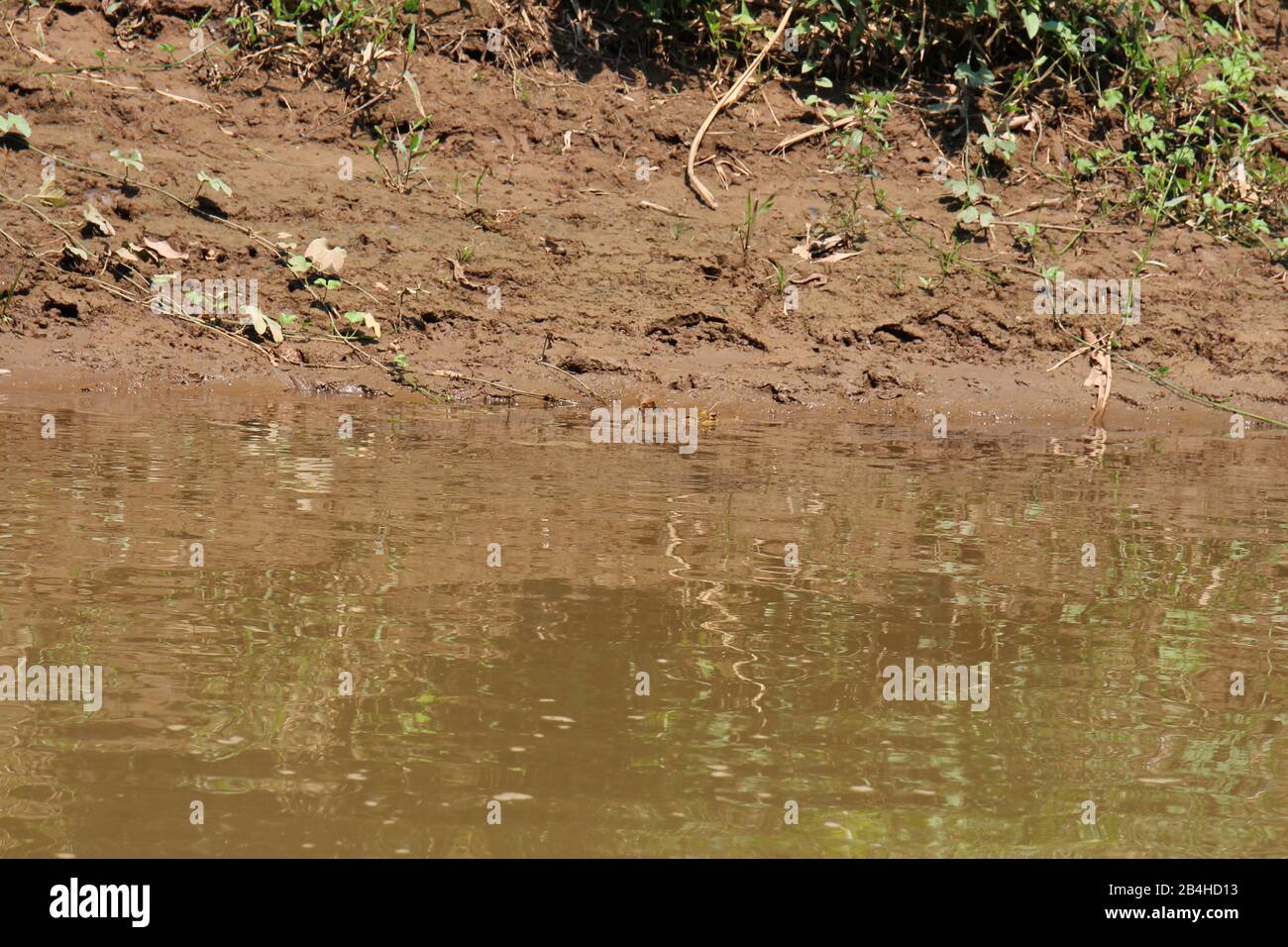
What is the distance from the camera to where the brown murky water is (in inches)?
107

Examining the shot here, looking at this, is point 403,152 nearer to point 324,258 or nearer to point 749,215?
point 324,258

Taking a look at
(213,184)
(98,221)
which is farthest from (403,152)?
(98,221)

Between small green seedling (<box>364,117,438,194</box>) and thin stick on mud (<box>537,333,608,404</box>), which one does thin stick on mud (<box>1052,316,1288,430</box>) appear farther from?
small green seedling (<box>364,117,438,194</box>)

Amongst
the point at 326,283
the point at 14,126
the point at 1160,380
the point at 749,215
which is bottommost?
the point at 1160,380

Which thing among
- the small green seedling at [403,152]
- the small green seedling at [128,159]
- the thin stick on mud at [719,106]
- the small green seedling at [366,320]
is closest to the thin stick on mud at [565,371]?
the small green seedling at [366,320]

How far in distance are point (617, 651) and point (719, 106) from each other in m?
6.14

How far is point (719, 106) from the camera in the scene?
9.14 m

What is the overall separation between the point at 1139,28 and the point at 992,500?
5084mm

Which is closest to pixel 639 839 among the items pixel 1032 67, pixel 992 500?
pixel 992 500

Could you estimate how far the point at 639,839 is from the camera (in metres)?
2.63

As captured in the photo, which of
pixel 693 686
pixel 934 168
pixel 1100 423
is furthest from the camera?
pixel 934 168

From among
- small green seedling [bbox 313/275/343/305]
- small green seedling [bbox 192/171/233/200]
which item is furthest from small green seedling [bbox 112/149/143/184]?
small green seedling [bbox 313/275/343/305]

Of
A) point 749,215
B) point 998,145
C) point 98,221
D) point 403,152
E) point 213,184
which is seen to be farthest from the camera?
point 998,145
